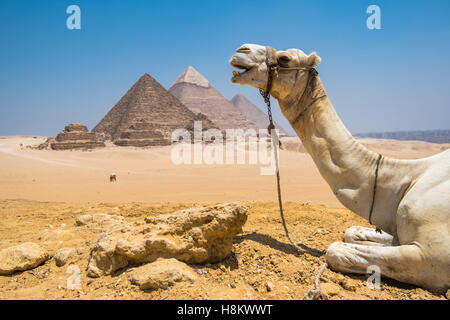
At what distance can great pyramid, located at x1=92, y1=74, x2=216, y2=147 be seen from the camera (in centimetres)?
8212

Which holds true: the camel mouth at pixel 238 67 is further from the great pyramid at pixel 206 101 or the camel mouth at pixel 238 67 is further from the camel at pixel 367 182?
the great pyramid at pixel 206 101

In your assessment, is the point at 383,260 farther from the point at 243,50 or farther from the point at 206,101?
the point at 206,101

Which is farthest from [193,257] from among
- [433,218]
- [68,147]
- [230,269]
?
[68,147]

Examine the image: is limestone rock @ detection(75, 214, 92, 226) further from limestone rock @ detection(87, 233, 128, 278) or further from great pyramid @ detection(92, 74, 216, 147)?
great pyramid @ detection(92, 74, 216, 147)

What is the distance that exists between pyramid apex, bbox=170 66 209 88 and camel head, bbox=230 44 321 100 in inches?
6570

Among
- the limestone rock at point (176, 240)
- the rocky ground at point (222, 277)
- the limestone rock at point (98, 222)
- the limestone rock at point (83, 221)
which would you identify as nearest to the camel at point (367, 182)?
the rocky ground at point (222, 277)

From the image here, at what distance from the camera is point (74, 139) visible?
5491 centimetres

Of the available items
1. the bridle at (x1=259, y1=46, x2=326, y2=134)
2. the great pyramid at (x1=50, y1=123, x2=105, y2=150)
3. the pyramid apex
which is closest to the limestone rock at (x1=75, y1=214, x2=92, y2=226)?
the bridle at (x1=259, y1=46, x2=326, y2=134)

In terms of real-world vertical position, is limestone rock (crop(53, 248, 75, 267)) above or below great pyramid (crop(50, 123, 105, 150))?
below

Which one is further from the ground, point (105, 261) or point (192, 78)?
point (192, 78)

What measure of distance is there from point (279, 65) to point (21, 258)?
10.7 ft

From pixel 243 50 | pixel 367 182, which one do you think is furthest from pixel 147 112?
pixel 367 182

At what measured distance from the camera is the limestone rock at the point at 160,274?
241cm

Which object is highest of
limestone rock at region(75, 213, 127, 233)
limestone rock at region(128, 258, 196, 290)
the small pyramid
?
the small pyramid
